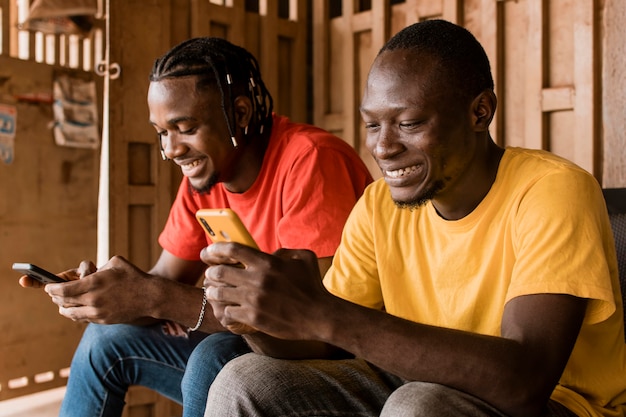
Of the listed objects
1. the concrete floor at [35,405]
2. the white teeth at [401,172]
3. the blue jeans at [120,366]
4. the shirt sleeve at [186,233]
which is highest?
the white teeth at [401,172]

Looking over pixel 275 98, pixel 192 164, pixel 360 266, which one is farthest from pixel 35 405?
pixel 360 266

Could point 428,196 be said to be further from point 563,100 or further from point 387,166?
point 563,100

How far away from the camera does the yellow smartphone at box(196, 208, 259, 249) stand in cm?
129

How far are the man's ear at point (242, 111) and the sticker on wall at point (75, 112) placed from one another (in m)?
1.55

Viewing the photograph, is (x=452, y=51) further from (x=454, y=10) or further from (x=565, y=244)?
(x=454, y=10)

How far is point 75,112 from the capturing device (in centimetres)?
353

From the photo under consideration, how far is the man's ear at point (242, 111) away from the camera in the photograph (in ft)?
7.23

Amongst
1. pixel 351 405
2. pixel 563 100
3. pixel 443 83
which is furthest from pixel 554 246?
pixel 563 100

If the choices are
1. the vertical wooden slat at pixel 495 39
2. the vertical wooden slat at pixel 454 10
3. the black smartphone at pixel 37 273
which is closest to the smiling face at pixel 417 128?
the black smartphone at pixel 37 273

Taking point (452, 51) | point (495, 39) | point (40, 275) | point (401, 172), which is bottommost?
point (40, 275)

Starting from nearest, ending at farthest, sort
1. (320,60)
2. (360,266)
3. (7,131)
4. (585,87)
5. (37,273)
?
(360,266), (37,273), (585,87), (7,131), (320,60)

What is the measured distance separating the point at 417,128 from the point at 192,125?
0.84 m

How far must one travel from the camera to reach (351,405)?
152 centimetres

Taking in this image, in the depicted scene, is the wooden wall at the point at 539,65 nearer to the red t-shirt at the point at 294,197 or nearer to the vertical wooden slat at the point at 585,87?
the vertical wooden slat at the point at 585,87
